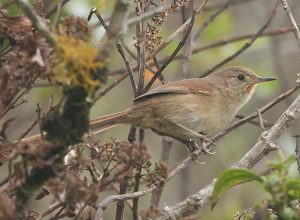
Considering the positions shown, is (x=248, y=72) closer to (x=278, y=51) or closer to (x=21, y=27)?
(x=278, y=51)

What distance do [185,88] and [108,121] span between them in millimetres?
980

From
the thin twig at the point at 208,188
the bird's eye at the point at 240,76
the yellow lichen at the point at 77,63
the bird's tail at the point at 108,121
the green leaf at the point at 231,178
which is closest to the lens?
the yellow lichen at the point at 77,63

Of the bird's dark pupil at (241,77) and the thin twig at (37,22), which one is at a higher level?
the thin twig at (37,22)

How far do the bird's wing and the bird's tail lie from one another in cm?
24

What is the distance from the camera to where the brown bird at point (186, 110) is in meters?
5.27

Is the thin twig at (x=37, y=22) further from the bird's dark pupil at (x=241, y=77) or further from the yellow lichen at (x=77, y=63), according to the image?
the bird's dark pupil at (x=241, y=77)

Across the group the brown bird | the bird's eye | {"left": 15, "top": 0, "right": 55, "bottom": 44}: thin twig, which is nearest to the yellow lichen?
{"left": 15, "top": 0, "right": 55, "bottom": 44}: thin twig

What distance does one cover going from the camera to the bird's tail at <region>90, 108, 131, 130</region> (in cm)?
480

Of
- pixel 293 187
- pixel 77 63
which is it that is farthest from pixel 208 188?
pixel 77 63

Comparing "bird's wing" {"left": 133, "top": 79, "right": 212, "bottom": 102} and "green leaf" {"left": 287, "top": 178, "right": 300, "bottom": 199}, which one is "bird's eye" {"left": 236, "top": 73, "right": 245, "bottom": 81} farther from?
"green leaf" {"left": 287, "top": 178, "right": 300, "bottom": 199}

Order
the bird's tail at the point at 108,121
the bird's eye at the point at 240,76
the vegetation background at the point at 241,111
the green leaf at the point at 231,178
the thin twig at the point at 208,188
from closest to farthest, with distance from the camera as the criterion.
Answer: the green leaf at the point at 231,178 < the thin twig at the point at 208,188 < the bird's tail at the point at 108,121 < the bird's eye at the point at 240,76 < the vegetation background at the point at 241,111

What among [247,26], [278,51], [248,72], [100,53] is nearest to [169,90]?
[248,72]

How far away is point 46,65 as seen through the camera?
2.21 m

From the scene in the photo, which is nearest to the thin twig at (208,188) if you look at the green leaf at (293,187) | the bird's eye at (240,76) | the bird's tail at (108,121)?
the green leaf at (293,187)
